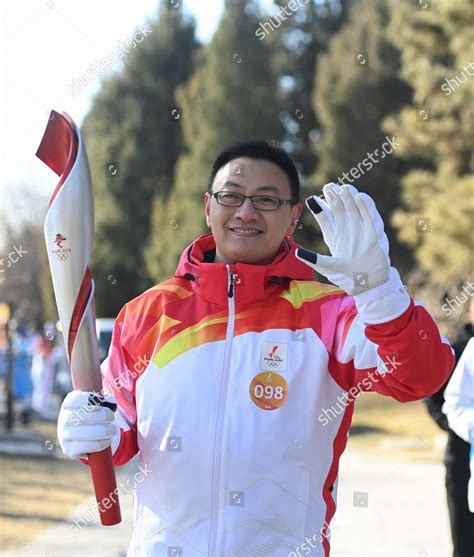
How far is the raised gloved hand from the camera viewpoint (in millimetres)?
1853

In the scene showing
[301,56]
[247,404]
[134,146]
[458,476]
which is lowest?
[458,476]

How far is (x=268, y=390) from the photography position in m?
2.03

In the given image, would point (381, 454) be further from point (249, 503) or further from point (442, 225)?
point (249, 503)

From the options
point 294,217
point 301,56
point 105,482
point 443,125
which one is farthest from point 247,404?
point 301,56

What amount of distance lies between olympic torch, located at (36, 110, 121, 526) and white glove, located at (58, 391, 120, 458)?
0.04 m

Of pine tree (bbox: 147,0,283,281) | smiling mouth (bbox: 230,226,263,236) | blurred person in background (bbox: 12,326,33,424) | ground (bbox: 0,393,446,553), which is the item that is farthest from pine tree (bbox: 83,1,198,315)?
smiling mouth (bbox: 230,226,263,236)

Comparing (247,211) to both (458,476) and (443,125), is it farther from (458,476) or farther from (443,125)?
(443,125)

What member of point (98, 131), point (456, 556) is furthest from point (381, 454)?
point (98, 131)

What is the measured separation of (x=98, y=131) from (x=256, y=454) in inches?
906

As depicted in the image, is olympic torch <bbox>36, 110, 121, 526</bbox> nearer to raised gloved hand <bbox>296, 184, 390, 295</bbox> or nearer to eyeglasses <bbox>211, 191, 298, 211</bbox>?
eyeglasses <bbox>211, 191, 298, 211</bbox>

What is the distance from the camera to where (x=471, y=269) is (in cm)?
1172

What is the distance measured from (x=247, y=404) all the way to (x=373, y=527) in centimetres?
391

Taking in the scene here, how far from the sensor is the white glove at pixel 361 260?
183cm

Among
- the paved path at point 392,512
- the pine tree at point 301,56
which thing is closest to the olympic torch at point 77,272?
the paved path at point 392,512
